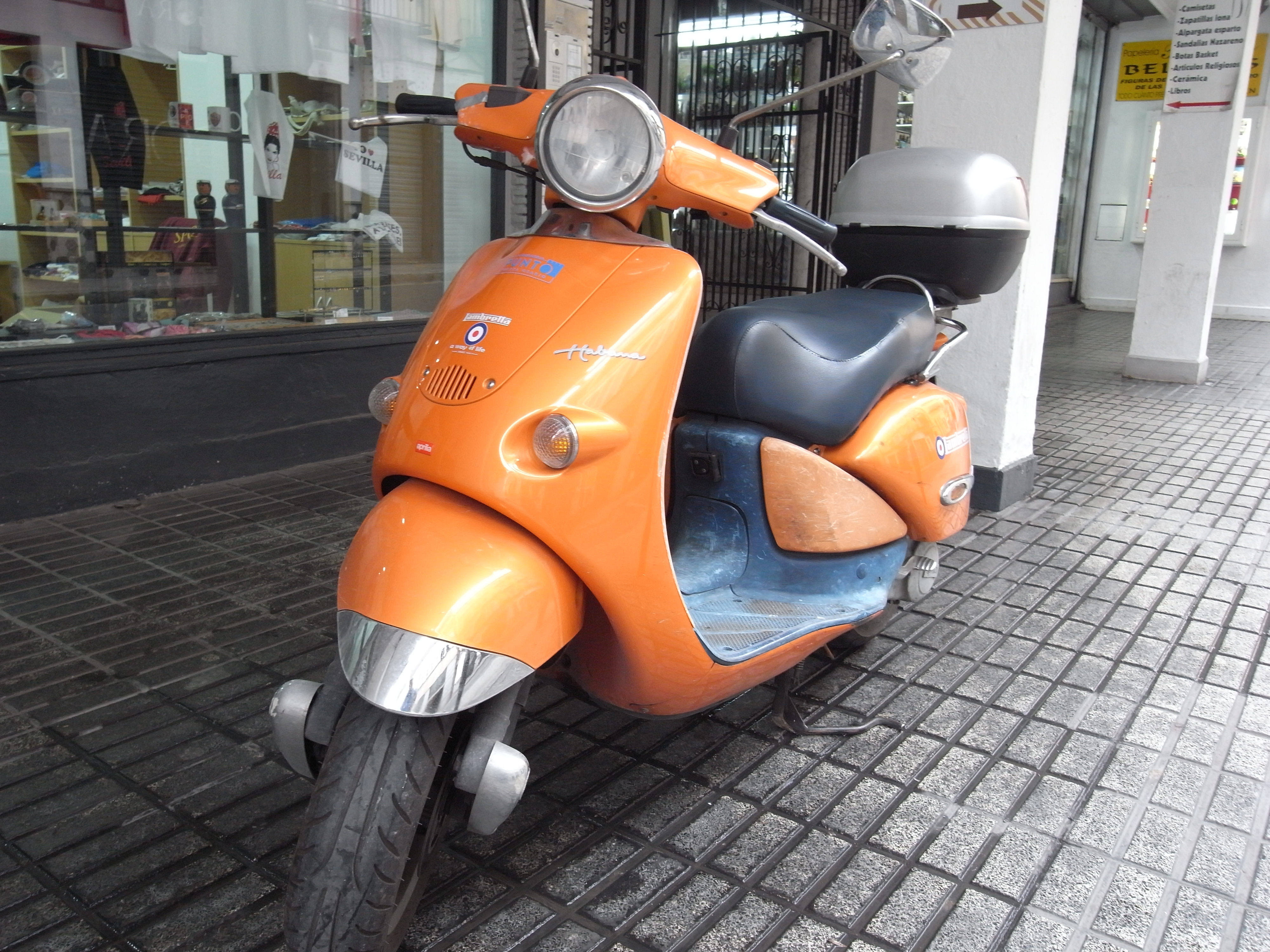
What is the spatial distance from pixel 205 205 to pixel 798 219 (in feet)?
12.4

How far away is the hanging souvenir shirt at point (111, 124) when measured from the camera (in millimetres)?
4449

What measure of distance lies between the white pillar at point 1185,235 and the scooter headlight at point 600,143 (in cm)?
803

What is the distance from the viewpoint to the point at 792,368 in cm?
240

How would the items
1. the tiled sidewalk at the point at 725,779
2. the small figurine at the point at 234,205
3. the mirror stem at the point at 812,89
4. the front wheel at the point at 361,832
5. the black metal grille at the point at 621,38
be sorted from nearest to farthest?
1. the front wheel at the point at 361,832
2. the tiled sidewalk at the point at 725,779
3. the mirror stem at the point at 812,89
4. the small figurine at the point at 234,205
5. the black metal grille at the point at 621,38

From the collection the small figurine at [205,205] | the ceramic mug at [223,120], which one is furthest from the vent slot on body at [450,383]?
the ceramic mug at [223,120]

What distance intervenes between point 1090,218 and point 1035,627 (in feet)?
45.3

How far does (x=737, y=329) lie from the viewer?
2402mm

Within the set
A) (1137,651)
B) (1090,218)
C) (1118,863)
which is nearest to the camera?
(1118,863)

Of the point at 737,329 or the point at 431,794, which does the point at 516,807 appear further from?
the point at 737,329

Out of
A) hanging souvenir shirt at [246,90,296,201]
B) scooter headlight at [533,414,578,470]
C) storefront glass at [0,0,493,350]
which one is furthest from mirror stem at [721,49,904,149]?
hanging souvenir shirt at [246,90,296,201]

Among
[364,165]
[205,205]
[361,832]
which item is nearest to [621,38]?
[364,165]

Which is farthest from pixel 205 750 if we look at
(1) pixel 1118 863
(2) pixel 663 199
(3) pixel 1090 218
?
(3) pixel 1090 218

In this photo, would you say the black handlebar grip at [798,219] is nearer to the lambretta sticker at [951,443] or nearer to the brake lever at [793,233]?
the brake lever at [793,233]

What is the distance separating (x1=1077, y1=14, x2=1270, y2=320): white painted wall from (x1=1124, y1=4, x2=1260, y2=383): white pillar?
6644mm
